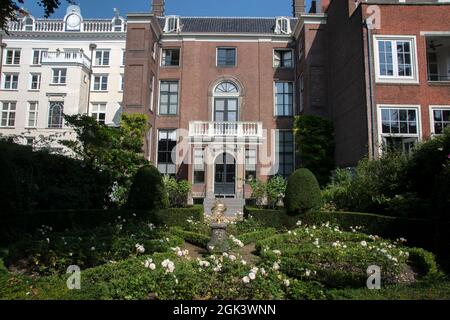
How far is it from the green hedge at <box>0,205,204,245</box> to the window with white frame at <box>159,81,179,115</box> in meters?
13.5

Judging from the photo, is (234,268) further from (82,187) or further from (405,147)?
(405,147)

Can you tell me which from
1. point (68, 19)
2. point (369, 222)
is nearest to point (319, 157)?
point (369, 222)

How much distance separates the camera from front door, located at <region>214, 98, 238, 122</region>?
2573cm

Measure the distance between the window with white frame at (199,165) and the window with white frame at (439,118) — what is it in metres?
13.8

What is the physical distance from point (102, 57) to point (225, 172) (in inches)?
695

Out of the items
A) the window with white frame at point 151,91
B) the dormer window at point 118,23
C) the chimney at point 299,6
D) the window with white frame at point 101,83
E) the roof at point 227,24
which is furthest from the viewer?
the dormer window at point 118,23

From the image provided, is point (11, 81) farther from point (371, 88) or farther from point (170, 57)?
point (371, 88)

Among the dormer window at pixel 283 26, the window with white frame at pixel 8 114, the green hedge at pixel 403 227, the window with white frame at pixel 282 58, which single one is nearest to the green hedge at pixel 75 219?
the green hedge at pixel 403 227

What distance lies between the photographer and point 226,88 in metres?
26.0

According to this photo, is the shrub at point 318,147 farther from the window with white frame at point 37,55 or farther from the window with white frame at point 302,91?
the window with white frame at point 37,55

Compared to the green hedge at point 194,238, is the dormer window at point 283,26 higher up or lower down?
higher up

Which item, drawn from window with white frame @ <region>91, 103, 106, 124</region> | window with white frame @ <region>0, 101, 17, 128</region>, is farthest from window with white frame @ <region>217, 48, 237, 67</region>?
window with white frame @ <region>0, 101, 17, 128</region>

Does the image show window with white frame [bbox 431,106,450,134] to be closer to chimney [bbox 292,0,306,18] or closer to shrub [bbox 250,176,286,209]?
shrub [bbox 250,176,286,209]

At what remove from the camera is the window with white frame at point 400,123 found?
625 inches
